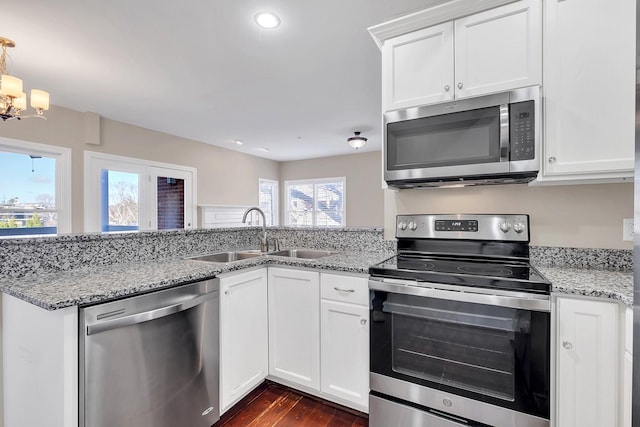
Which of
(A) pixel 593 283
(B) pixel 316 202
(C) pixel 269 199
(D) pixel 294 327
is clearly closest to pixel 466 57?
(A) pixel 593 283

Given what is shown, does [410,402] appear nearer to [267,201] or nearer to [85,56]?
[85,56]

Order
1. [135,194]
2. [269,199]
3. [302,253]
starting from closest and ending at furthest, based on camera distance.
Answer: [302,253] → [135,194] → [269,199]

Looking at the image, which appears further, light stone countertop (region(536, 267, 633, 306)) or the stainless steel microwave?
the stainless steel microwave

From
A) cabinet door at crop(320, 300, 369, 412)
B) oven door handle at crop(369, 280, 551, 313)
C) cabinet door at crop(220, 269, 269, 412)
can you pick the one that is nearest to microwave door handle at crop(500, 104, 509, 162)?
oven door handle at crop(369, 280, 551, 313)

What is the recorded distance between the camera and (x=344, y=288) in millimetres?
1728

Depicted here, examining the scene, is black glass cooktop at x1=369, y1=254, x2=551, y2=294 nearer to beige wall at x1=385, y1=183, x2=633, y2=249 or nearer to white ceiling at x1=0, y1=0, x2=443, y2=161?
beige wall at x1=385, y1=183, x2=633, y2=249

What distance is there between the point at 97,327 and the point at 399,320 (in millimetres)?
1333

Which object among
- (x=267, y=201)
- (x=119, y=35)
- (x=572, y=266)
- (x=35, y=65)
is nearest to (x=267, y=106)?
(x=119, y=35)

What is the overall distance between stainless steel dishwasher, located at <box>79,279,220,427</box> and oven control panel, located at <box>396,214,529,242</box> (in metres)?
1.30

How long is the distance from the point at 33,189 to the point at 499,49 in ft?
A: 15.2

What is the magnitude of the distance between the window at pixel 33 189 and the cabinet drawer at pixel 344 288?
3592 mm

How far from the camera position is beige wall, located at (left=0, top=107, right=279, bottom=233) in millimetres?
3422

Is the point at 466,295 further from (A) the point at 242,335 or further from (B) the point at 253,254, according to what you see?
(B) the point at 253,254

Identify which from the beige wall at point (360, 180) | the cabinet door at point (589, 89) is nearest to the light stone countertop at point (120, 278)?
the cabinet door at point (589, 89)
